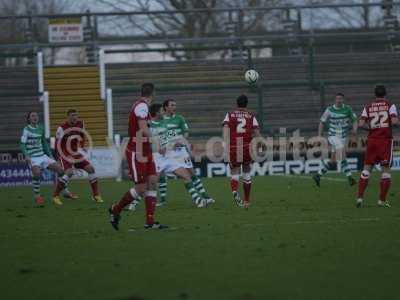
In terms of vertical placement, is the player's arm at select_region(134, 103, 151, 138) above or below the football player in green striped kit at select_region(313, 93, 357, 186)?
above

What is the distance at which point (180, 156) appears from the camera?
18.2 meters

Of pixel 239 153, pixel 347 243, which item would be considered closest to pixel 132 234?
pixel 347 243

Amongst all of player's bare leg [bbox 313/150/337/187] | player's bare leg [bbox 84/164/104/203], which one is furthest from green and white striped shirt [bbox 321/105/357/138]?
player's bare leg [bbox 84/164/104/203]

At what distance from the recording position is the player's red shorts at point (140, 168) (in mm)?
13102

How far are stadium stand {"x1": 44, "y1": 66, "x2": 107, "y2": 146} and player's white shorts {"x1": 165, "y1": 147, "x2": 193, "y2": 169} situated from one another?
44.7 feet

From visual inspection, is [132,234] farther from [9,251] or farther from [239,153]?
[239,153]

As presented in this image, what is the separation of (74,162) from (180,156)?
11.4 ft

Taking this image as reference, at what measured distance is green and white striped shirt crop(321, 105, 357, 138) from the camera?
2372cm

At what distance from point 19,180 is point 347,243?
18.2m

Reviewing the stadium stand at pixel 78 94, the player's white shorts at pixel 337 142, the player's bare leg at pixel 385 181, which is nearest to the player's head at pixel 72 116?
the player's white shorts at pixel 337 142

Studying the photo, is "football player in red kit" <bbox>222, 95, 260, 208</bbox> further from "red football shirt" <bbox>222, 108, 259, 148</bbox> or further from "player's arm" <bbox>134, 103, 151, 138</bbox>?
"player's arm" <bbox>134, 103, 151, 138</bbox>

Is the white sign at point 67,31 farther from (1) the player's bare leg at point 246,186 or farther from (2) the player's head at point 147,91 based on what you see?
(2) the player's head at point 147,91

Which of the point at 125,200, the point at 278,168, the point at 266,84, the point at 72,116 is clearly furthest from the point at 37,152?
the point at 266,84

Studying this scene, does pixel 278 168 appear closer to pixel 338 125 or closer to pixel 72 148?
pixel 338 125
